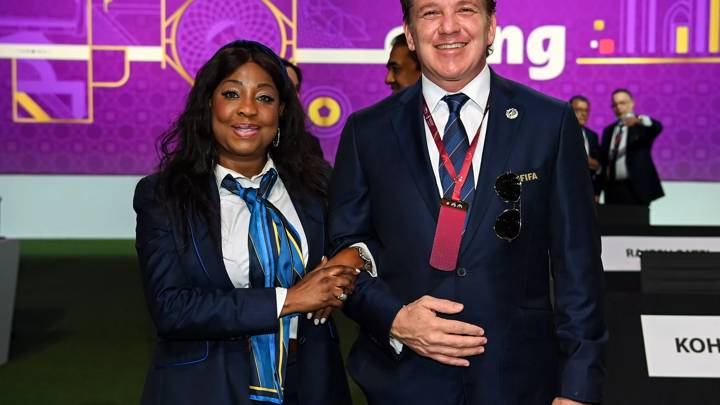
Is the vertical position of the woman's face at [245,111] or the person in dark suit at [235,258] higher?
the woman's face at [245,111]

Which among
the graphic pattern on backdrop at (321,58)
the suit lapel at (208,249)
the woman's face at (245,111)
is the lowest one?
the suit lapel at (208,249)

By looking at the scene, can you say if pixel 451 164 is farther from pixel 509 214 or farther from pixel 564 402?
pixel 564 402

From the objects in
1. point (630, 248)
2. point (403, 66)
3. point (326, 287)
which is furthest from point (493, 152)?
point (630, 248)

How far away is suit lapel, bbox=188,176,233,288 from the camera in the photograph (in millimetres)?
2107

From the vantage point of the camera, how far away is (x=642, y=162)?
869cm

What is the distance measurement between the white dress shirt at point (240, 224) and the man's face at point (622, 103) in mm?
6986

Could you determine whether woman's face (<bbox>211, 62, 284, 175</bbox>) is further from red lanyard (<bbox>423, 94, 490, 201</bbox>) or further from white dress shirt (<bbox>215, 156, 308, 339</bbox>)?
red lanyard (<bbox>423, 94, 490, 201</bbox>)

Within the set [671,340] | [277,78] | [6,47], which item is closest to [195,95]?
[277,78]

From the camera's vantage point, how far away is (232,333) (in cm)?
205

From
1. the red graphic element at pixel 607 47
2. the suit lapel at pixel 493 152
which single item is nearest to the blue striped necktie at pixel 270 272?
the suit lapel at pixel 493 152

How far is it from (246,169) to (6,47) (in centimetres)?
986

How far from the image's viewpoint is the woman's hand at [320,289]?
6.31ft

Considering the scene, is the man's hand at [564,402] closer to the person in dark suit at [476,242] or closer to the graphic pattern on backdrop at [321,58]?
the person in dark suit at [476,242]

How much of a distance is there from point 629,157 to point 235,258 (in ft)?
23.6
